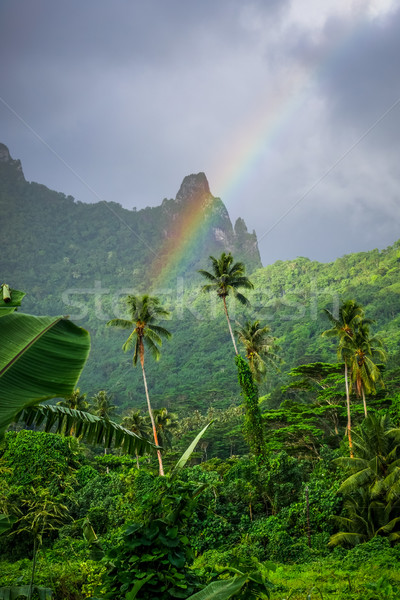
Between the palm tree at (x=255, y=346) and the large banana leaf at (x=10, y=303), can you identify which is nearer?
the large banana leaf at (x=10, y=303)

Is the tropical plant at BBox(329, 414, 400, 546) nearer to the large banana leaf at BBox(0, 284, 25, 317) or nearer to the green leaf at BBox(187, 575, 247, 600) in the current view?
the green leaf at BBox(187, 575, 247, 600)

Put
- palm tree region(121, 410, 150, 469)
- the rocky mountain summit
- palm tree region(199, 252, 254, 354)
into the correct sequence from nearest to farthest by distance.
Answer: palm tree region(199, 252, 254, 354)
palm tree region(121, 410, 150, 469)
the rocky mountain summit

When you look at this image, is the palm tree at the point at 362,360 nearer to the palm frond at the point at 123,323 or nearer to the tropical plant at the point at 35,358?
the palm frond at the point at 123,323

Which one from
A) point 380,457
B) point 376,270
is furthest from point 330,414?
point 376,270

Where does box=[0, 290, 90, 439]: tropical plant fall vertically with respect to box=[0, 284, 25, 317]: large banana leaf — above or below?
below

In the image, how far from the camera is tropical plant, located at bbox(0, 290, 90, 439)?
282 centimetres

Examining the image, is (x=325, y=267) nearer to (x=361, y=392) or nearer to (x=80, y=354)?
(x=361, y=392)

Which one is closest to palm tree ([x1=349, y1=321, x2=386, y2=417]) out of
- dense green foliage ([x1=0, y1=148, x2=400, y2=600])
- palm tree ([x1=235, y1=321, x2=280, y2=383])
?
dense green foliage ([x1=0, y1=148, x2=400, y2=600])

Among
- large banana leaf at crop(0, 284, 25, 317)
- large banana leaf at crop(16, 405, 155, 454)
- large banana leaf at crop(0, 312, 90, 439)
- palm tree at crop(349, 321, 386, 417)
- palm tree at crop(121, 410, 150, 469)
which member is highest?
palm tree at crop(349, 321, 386, 417)

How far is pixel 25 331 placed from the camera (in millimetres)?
3188

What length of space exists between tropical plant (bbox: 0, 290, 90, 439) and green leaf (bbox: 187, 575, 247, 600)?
152 cm

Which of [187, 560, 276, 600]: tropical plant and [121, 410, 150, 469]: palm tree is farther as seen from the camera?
[121, 410, 150, 469]: palm tree

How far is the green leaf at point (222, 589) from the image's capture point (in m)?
2.42

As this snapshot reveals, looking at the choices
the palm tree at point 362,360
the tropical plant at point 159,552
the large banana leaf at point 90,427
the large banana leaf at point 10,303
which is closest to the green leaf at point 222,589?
the tropical plant at point 159,552
